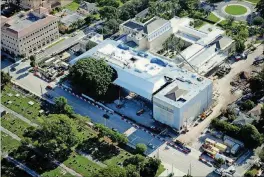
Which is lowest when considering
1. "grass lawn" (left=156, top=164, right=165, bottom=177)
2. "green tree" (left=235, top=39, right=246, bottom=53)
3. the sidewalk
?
the sidewalk

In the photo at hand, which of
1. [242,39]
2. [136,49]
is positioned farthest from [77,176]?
[242,39]

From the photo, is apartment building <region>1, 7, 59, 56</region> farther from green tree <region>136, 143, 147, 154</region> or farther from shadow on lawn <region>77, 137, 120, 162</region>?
green tree <region>136, 143, 147, 154</region>

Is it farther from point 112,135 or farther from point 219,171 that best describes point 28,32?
point 219,171

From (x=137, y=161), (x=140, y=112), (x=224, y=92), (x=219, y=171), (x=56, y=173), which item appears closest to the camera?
(x=137, y=161)

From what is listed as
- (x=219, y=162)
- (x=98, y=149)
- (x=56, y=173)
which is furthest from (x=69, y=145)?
(x=219, y=162)

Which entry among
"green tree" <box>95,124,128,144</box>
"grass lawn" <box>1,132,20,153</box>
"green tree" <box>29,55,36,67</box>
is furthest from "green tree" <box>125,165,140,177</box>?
"green tree" <box>29,55,36,67</box>

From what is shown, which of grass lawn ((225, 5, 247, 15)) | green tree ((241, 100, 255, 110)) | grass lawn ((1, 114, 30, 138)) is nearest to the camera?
grass lawn ((1, 114, 30, 138))
